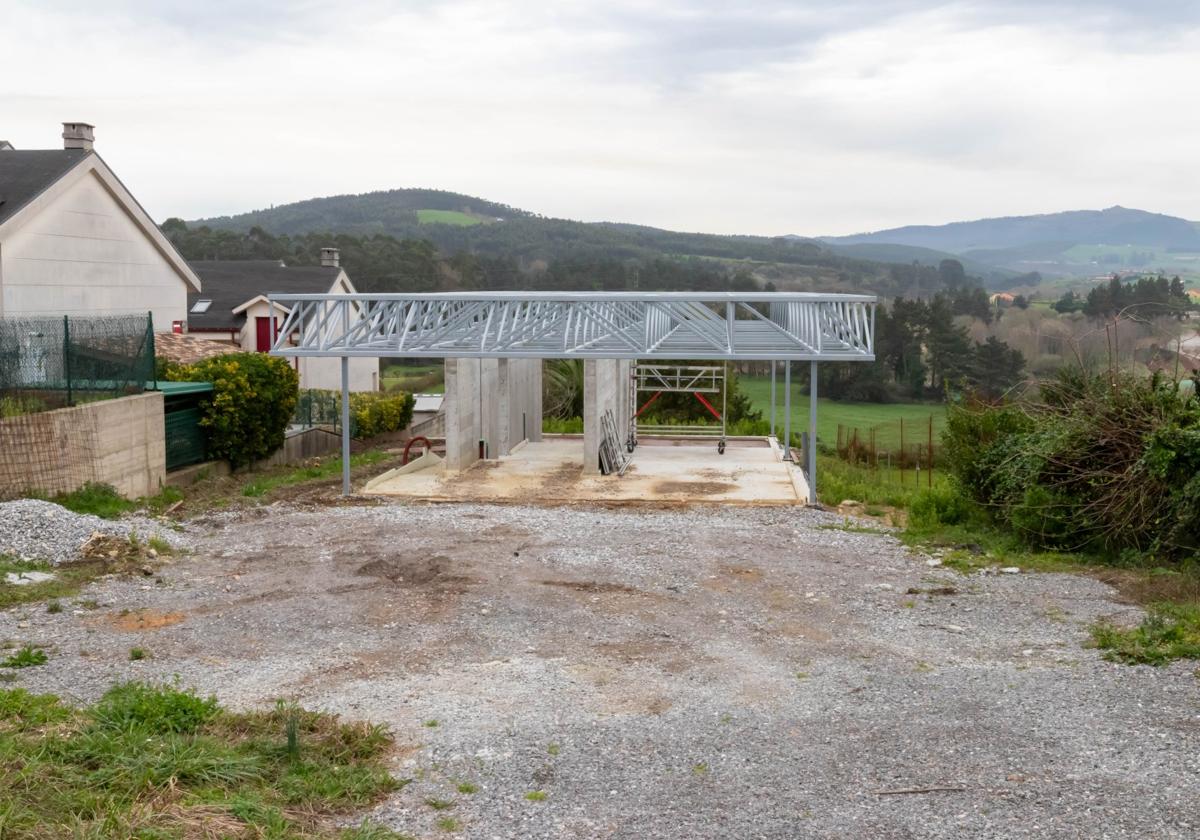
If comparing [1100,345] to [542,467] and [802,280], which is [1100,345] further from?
[802,280]

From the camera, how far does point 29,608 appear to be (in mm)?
9867

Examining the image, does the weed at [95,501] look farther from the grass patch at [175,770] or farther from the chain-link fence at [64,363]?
the grass patch at [175,770]

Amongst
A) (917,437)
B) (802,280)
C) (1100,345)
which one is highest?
(802,280)

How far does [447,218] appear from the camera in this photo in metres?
98.3

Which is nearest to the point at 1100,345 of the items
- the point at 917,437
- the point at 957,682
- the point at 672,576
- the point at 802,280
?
the point at 672,576

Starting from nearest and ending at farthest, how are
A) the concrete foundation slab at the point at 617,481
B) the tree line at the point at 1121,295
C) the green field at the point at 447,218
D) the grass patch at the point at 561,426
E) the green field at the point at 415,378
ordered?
the concrete foundation slab at the point at 617,481 → the grass patch at the point at 561,426 → the green field at the point at 415,378 → the tree line at the point at 1121,295 → the green field at the point at 447,218

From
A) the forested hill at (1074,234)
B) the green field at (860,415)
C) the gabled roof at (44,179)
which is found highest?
the forested hill at (1074,234)

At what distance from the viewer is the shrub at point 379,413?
25.1m

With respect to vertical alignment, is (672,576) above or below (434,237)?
below

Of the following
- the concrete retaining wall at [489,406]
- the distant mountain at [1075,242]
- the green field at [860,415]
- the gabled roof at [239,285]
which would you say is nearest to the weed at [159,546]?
the concrete retaining wall at [489,406]

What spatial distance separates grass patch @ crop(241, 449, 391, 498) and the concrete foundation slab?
5.05 feet

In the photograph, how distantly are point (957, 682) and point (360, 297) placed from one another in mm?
12149

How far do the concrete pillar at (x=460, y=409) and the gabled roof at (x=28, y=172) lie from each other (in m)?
7.79

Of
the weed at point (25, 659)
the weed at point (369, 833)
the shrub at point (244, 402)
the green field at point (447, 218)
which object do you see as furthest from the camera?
the green field at point (447, 218)
